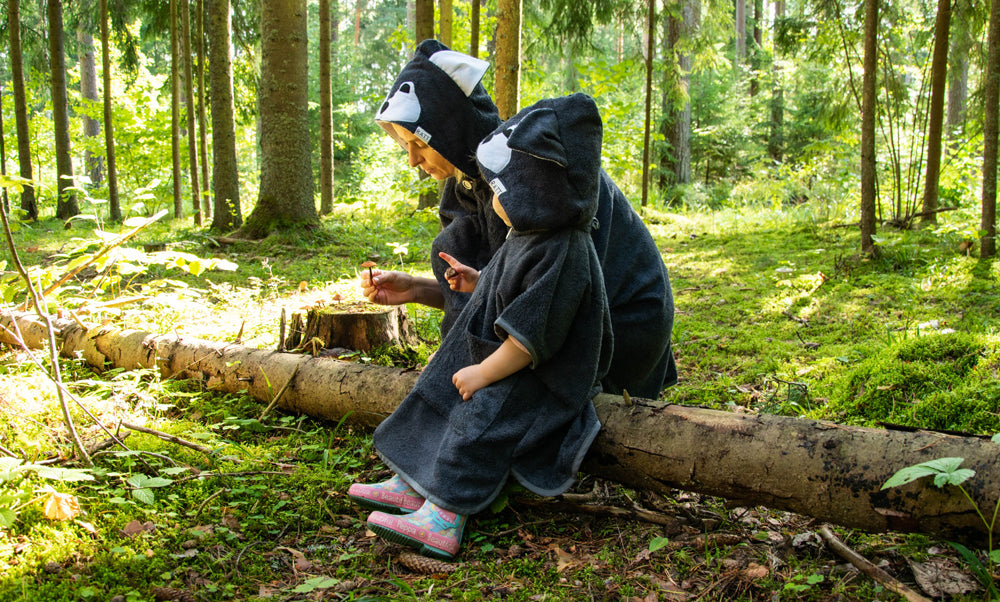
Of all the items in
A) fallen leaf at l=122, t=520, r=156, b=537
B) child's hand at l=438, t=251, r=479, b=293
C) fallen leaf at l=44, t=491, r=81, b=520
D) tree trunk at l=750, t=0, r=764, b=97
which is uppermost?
tree trunk at l=750, t=0, r=764, b=97

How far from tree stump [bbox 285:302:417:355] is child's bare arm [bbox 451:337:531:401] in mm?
1542

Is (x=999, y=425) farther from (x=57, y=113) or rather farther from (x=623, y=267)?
(x=57, y=113)

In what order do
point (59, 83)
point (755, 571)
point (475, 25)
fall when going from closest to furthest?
point (755, 571) → point (475, 25) → point (59, 83)

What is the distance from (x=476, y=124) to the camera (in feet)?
8.43

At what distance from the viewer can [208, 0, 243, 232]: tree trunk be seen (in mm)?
8766

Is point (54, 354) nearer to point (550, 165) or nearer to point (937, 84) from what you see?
point (550, 165)

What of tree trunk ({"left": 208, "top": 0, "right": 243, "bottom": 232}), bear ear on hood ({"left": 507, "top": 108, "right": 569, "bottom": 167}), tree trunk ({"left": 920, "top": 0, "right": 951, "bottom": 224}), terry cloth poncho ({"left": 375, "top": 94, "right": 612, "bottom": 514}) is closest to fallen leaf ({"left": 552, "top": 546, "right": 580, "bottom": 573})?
terry cloth poncho ({"left": 375, "top": 94, "right": 612, "bottom": 514})

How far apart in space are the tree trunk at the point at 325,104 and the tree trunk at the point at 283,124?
2463mm

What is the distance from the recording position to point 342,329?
3629mm

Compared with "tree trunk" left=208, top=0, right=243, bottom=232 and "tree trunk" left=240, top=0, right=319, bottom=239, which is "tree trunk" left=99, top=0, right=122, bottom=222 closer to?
"tree trunk" left=208, top=0, right=243, bottom=232

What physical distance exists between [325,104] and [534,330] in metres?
9.56

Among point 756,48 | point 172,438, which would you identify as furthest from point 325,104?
point 756,48

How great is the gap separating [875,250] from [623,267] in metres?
4.36

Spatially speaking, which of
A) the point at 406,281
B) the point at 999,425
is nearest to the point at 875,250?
the point at 999,425
